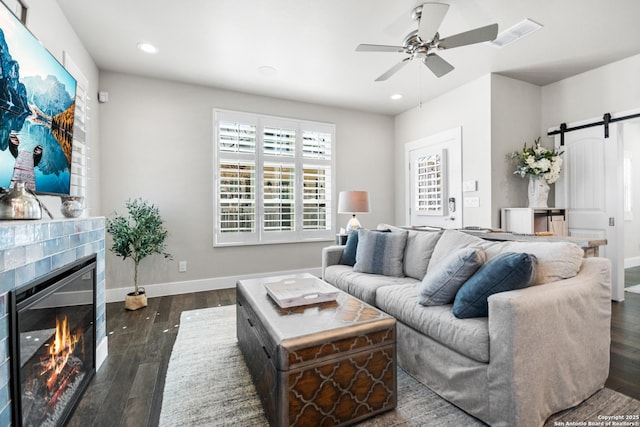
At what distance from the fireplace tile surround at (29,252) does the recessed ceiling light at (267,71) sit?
239cm

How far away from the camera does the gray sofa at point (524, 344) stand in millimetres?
1332

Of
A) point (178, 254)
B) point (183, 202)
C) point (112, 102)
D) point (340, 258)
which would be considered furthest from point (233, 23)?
point (178, 254)

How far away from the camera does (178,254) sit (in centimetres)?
381

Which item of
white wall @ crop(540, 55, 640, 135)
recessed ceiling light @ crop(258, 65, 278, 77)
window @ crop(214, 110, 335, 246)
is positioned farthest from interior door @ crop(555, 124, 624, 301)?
recessed ceiling light @ crop(258, 65, 278, 77)

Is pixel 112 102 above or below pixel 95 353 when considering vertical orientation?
above

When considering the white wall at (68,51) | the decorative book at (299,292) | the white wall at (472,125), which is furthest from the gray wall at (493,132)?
the white wall at (68,51)

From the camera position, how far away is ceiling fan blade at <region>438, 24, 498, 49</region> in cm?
209

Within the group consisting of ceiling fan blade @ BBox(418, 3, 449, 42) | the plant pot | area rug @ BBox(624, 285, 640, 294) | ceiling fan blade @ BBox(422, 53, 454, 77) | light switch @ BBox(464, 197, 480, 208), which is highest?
ceiling fan blade @ BBox(418, 3, 449, 42)

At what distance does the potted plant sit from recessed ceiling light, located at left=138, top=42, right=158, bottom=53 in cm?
164

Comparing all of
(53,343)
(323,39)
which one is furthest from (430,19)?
(53,343)

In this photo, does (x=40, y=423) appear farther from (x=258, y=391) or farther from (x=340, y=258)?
(x=340, y=258)

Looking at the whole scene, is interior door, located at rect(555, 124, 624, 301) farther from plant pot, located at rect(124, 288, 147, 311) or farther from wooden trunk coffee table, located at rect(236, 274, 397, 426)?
plant pot, located at rect(124, 288, 147, 311)

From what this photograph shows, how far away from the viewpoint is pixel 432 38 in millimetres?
2340

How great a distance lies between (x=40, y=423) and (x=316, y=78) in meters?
3.75
